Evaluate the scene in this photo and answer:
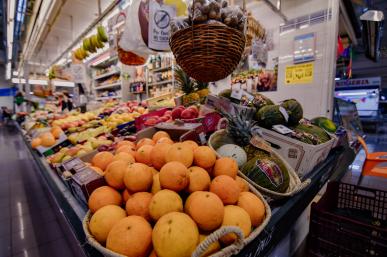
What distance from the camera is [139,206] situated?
2.49ft

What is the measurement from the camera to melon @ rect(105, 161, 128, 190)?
878mm

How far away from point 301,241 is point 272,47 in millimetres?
2939

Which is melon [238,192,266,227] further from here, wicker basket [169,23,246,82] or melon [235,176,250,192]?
wicker basket [169,23,246,82]

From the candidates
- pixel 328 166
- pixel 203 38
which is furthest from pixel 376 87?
pixel 203 38

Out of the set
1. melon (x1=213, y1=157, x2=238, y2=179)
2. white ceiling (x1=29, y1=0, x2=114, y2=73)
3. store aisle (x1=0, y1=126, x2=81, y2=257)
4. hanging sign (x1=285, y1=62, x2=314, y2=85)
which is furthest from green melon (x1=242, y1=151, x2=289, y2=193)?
white ceiling (x1=29, y1=0, x2=114, y2=73)

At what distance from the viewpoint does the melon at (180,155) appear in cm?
90

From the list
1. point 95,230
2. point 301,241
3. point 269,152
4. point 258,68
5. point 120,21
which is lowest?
→ point 301,241

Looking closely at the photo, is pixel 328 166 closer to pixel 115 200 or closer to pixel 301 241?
pixel 301 241

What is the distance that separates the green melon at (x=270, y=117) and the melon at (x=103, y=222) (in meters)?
1.11

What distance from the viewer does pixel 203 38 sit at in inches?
45.0

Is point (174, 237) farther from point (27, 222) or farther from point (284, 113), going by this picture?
point (27, 222)

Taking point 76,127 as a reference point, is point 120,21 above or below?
above

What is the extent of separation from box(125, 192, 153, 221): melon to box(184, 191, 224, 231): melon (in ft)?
0.50

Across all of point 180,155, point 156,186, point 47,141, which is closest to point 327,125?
point 180,155
